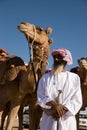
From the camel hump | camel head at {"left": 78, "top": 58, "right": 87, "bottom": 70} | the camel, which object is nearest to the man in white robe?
the camel

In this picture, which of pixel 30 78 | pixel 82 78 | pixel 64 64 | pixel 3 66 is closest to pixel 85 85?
pixel 82 78

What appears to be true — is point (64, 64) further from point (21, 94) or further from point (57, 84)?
point (21, 94)

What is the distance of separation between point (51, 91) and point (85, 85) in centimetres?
381

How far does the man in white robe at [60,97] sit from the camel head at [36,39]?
11.1ft

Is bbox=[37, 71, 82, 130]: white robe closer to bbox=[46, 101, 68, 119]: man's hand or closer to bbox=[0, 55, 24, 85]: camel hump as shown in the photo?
bbox=[46, 101, 68, 119]: man's hand

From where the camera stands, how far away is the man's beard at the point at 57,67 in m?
4.79

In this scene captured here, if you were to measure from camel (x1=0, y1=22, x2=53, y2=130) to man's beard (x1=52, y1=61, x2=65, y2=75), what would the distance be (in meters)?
3.17

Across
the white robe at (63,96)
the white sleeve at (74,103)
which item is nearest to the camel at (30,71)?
the white robe at (63,96)

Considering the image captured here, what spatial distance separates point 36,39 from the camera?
8320 mm

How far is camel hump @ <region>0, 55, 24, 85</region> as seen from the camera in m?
8.73

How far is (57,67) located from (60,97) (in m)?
0.42

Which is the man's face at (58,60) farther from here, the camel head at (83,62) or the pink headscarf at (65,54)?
→ the camel head at (83,62)

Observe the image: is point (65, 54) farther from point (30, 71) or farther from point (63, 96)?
point (30, 71)

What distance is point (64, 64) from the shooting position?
4848 mm
